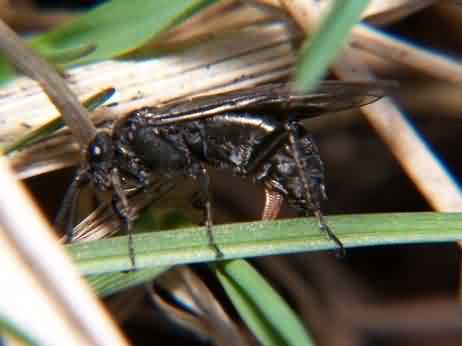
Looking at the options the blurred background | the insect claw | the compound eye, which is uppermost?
the compound eye

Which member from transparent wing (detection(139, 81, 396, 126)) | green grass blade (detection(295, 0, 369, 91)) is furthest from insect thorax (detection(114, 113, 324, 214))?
green grass blade (detection(295, 0, 369, 91))

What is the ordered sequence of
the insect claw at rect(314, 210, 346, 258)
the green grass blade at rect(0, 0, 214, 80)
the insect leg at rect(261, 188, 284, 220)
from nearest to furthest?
the insect claw at rect(314, 210, 346, 258) < the green grass blade at rect(0, 0, 214, 80) < the insect leg at rect(261, 188, 284, 220)

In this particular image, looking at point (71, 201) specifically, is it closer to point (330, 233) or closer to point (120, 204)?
point (120, 204)

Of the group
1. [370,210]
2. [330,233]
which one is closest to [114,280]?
[330,233]

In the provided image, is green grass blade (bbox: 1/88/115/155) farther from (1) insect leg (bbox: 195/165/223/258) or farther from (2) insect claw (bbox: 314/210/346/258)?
(2) insect claw (bbox: 314/210/346/258)

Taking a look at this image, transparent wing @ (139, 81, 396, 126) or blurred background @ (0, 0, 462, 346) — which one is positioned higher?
transparent wing @ (139, 81, 396, 126)

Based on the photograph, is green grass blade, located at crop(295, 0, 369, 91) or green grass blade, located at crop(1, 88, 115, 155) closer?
green grass blade, located at crop(295, 0, 369, 91)
